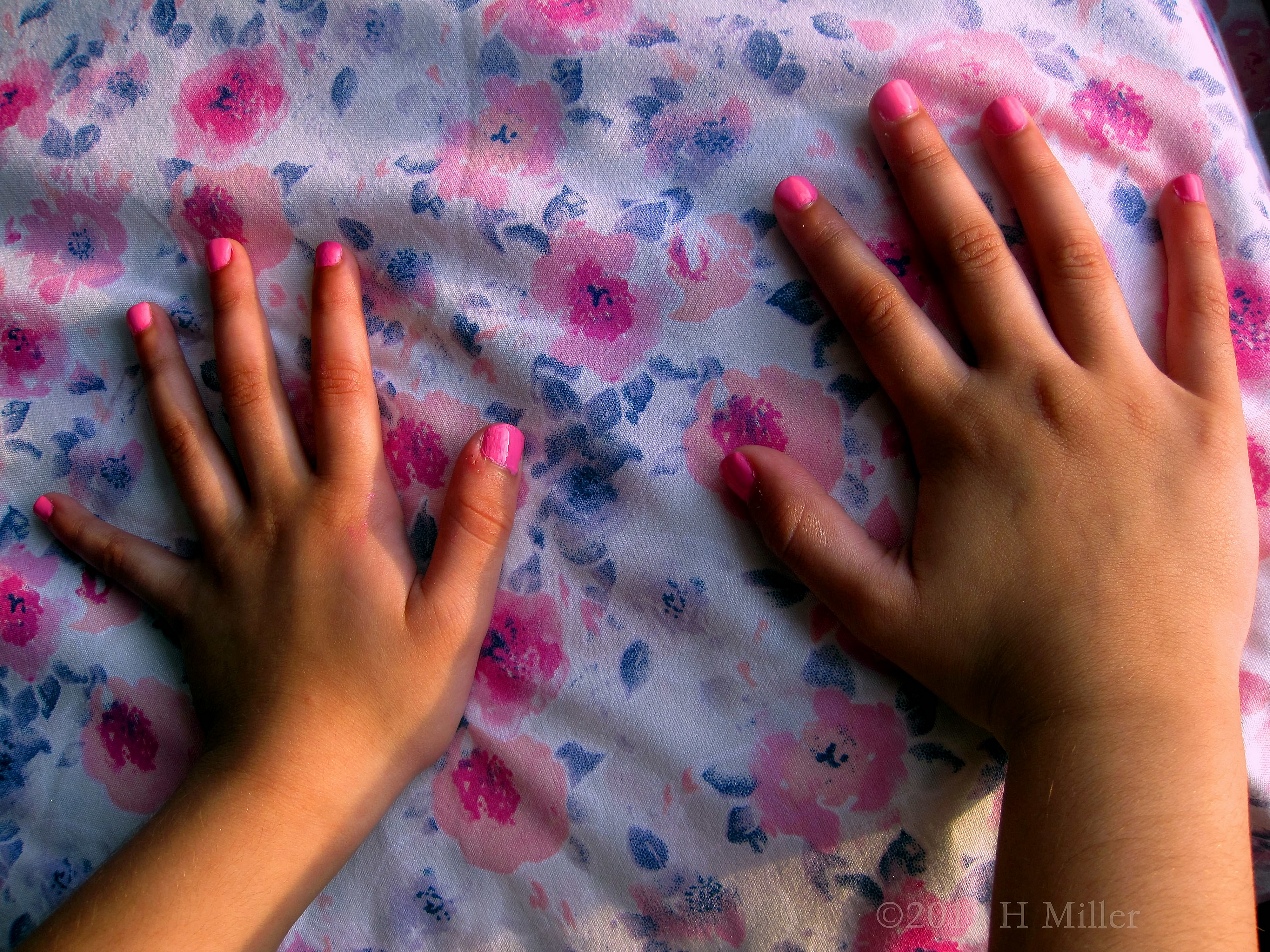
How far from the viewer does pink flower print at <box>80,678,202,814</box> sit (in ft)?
2.21

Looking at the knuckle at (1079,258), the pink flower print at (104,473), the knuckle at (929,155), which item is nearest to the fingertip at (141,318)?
the pink flower print at (104,473)

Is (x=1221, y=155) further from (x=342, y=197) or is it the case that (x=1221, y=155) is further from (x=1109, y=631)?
(x=342, y=197)

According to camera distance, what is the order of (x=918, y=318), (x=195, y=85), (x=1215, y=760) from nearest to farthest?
1. (x=1215, y=760)
2. (x=918, y=318)
3. (x=195, y=85)

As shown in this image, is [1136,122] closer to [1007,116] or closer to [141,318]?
[1007,116]

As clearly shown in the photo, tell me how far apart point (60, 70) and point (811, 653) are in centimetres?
89

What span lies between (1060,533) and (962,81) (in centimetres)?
39

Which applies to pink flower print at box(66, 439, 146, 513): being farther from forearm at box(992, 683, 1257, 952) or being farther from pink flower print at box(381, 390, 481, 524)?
forearm at box(992, 683, 1257, 952)

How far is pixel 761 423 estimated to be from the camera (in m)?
0.65

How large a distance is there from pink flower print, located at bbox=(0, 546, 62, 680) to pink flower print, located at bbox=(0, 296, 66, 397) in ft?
0.54

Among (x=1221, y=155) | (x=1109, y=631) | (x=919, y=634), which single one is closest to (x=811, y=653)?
(x=919, y=634)

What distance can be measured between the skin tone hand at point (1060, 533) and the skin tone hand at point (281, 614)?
0.27m

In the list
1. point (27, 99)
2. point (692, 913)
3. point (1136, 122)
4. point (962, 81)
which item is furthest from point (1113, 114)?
point (27, 99)

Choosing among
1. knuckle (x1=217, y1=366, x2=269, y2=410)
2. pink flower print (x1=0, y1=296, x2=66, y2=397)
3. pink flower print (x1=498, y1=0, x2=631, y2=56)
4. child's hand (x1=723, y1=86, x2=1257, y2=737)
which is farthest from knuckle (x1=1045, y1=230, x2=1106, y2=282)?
pink flower print (x1=0, y1=296, x2=66, y2=397)

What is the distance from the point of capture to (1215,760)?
1.69 ft
